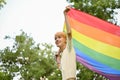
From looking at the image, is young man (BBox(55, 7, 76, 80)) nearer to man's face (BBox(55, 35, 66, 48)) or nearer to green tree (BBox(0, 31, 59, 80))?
man's face (BBox(55, 35, 66, 48))

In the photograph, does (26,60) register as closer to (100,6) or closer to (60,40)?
(100,6)

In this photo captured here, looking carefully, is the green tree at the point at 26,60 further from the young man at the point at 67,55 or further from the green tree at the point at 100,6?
the young man at the point at 67,55

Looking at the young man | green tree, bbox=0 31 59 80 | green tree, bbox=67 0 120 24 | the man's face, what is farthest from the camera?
green tree, bbox=0 31 59 80

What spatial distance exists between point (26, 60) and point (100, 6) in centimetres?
1063

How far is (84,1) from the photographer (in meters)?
16.5

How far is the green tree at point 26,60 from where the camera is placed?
24812 millimetres

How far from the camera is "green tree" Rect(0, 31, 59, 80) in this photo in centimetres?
2481

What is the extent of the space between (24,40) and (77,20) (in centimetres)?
1817

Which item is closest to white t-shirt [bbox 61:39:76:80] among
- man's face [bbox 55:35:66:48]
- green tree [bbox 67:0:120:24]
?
man's face [bbox 55:35:66:48]

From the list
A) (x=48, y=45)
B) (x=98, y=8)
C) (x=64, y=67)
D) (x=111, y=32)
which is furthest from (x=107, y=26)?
(x=48, y=45)

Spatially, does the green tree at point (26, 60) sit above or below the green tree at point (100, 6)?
below

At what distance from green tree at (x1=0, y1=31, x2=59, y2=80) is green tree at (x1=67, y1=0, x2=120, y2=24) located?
8.64 meters

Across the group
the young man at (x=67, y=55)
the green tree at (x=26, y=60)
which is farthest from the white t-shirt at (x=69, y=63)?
the green tree at (x=26, y=60)

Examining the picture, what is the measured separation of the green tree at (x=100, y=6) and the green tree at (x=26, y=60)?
28.4ft
